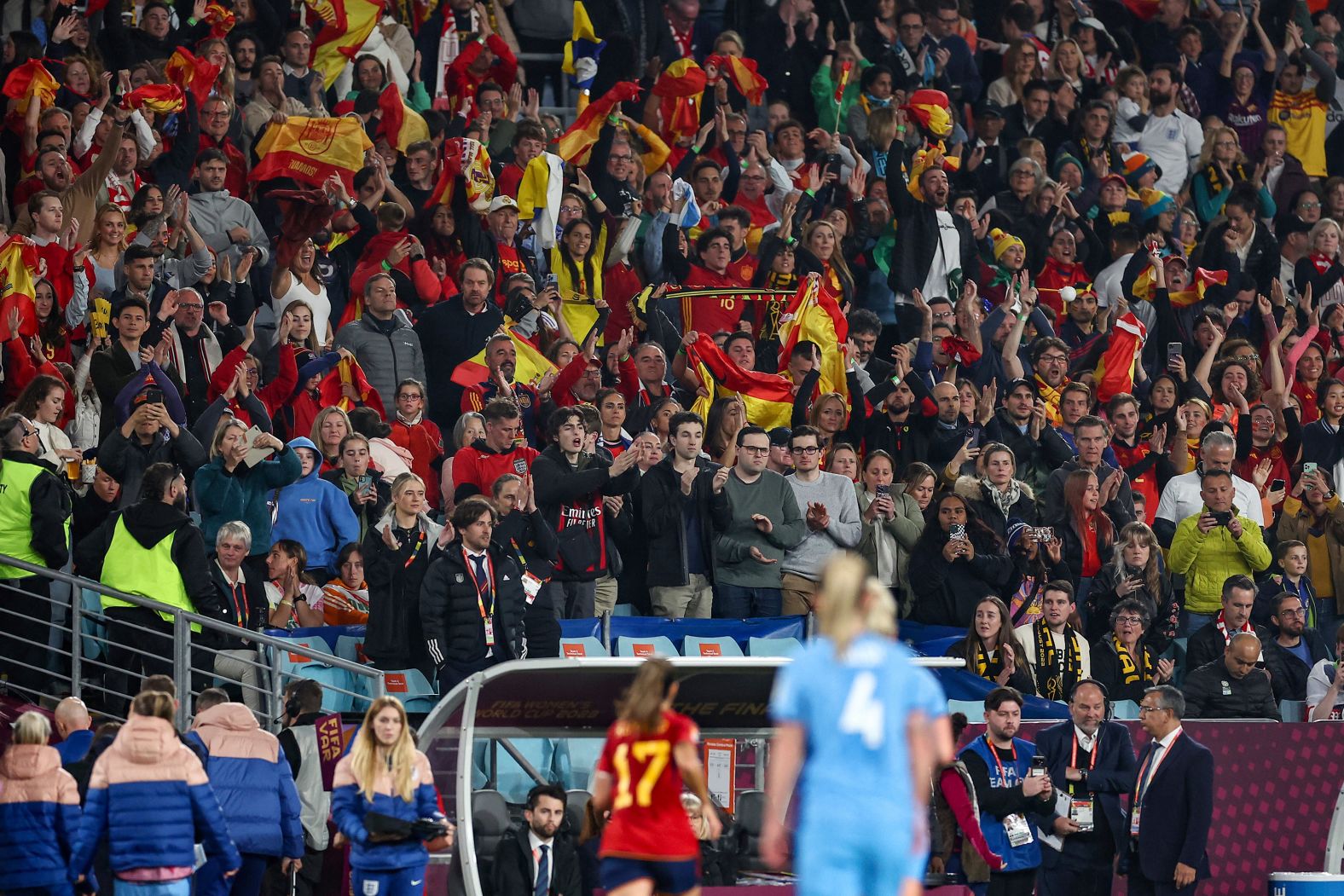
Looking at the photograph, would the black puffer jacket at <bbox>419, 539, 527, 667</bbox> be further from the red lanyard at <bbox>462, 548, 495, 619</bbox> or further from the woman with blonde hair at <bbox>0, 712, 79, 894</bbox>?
→ the woman with blonde hair at <bbox>0, 712, 79, 894</bbox>

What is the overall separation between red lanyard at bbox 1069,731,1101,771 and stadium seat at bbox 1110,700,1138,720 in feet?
5.28

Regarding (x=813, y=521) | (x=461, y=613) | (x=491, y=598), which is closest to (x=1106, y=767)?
(x=813, y=521)

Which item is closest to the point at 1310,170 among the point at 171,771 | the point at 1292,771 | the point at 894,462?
the point at 894,462

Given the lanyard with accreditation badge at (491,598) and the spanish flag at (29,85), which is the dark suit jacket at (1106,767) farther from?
the spanish flag at (29,85)

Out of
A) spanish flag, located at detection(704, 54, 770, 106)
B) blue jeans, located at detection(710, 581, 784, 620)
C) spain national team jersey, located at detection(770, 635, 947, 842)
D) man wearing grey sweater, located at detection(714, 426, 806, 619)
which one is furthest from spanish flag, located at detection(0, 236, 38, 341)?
spain national team jersey, located at detection(770, 635, 947, 842)

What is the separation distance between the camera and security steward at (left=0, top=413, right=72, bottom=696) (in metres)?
12.3

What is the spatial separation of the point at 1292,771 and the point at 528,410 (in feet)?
18.9

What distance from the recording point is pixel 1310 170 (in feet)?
75.4

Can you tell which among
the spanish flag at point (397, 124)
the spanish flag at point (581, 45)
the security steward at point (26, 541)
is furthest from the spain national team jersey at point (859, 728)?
the spanish flag at point (581, 45)

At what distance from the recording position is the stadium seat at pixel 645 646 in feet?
44.7

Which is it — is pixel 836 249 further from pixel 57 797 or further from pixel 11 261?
pixel 57 797

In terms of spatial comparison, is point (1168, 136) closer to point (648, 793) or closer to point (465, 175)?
point (465, 175)

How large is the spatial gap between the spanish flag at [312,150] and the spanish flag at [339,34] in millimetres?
1473

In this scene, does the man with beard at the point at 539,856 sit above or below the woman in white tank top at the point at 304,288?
below
